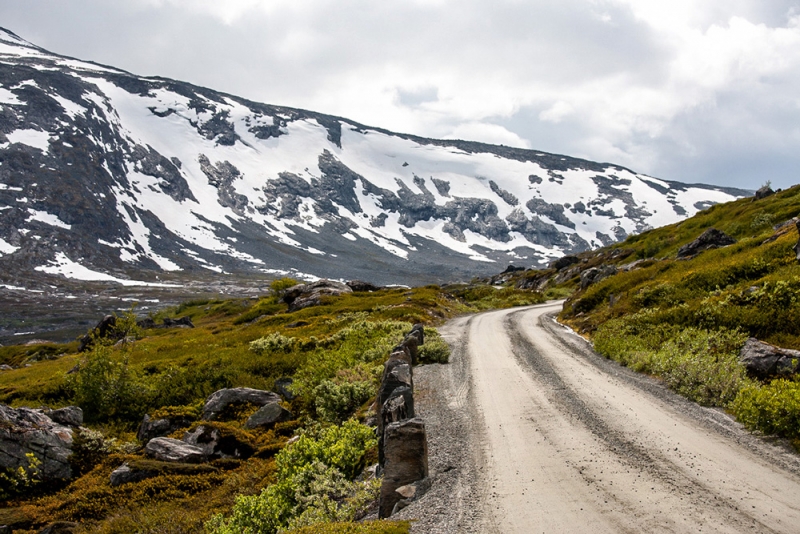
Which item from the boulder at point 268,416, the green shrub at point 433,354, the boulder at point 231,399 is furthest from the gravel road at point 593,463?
the boulder at point 231,399

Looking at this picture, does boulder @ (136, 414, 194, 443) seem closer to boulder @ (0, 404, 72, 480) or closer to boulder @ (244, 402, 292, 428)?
boulder @ (0, 404, 72, 480)

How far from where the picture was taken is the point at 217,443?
1428 centimetres

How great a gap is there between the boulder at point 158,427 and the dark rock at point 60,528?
5.27m

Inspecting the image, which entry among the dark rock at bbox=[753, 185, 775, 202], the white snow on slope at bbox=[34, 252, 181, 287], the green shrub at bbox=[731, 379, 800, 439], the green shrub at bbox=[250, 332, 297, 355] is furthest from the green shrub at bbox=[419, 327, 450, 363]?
the white snow on slope at bbox=[34, 252, 181, 287]

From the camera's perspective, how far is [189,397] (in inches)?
813

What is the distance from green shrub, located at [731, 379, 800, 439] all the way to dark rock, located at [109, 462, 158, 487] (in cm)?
Answer: 1467

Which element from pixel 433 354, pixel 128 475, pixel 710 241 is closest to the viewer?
pixel 128 475

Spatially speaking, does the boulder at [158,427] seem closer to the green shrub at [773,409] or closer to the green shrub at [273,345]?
the green shrub at [273,345]

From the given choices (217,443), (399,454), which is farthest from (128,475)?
(399,454)

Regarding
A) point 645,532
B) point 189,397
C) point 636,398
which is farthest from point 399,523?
point 189,397

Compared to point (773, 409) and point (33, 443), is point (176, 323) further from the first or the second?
point (773, 409)

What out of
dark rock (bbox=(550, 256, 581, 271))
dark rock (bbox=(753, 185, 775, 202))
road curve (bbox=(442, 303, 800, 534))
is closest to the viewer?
road curve (bbox=(442, 303, 800, 534))

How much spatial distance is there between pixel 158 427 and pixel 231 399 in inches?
103

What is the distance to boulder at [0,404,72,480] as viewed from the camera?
13.2 meters
